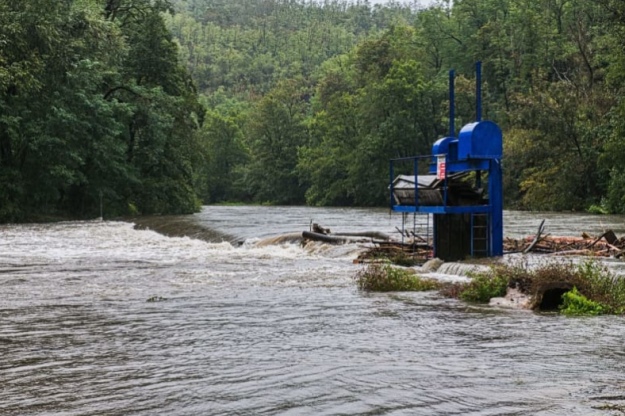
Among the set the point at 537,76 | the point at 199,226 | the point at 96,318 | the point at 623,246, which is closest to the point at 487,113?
the point at 537,76

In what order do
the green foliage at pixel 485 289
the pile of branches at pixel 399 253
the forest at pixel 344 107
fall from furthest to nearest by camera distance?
the forest at pixel 344 107 → the pile of branches at pixel 399 253 → the green foliage at pixel 485 289

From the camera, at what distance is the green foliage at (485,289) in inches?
549

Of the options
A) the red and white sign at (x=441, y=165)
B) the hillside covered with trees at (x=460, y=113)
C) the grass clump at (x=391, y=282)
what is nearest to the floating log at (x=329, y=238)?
the red and white sign at (x=441, y=165)

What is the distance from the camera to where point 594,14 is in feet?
242

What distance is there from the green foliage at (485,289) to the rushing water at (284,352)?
501 mm

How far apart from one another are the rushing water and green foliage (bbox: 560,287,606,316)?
1.40ft

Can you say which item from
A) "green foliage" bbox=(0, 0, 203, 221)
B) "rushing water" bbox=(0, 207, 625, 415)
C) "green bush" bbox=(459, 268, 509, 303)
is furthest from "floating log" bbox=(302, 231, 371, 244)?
"green foliage" bbox=(0, 0, 203, 221)

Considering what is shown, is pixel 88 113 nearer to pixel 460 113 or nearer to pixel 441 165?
pixel 441 165

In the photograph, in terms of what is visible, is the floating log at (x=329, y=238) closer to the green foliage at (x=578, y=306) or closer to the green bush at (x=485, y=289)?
the green bush at (x=485, y=289)

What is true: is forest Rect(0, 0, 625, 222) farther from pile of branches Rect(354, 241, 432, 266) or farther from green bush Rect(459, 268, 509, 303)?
green bush Rect(459, 268, 509, 303)

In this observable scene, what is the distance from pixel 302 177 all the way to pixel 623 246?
79.7 m

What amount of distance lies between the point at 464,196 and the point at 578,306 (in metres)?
7.43

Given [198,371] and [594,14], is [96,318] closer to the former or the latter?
[198,371]

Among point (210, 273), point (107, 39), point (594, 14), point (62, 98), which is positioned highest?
point (594, 14)
